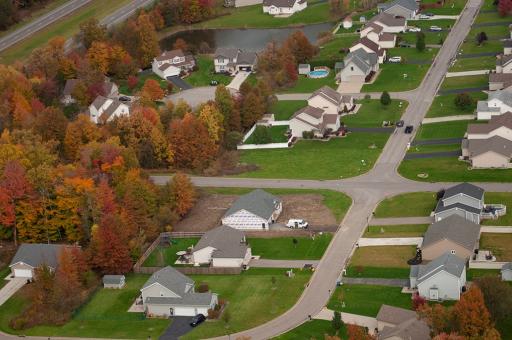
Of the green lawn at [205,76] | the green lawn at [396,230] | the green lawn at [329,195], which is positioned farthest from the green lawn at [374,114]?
the green lawn at [396,230]

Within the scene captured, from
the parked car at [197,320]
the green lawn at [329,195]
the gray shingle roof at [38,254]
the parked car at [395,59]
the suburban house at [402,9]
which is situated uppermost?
the parked car at [197,320]

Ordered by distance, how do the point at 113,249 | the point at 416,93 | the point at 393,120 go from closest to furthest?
1. the point at 113,249
2. the point at 393,120
3. the point at 416,93

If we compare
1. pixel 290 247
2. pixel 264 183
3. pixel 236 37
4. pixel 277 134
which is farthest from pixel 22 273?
pixel 236 37

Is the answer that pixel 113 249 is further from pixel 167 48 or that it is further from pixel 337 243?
pixel 167 48

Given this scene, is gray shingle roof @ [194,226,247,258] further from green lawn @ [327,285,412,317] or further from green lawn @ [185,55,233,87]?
green lawn @ [185,55,233,87]

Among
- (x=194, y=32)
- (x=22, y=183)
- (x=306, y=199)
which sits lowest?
(x=194, y=32)

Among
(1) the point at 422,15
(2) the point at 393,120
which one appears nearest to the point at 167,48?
(1) the point at 422,15

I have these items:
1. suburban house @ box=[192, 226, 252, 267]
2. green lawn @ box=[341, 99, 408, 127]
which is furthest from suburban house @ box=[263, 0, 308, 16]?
suburban house @ box=[192, 226, 252, 267]

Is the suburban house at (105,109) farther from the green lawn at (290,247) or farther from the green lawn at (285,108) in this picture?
the green lawn at (290,247)
